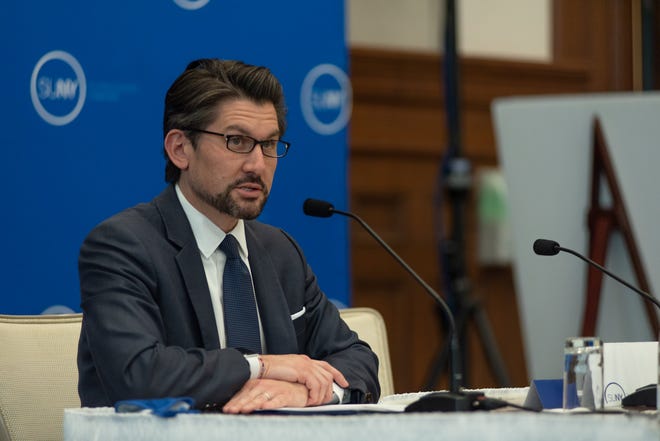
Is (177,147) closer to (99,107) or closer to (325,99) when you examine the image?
(99,107)

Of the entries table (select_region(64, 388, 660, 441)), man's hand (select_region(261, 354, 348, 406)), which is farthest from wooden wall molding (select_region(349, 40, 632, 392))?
table (select_region(64, 388, 660, 441))

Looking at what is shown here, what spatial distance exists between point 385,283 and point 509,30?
1.30 m

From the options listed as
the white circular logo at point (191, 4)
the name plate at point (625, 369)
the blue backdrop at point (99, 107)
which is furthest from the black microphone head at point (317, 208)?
the white circular logo at point (191, 4)

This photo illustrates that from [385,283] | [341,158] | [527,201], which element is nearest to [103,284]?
[341,158]

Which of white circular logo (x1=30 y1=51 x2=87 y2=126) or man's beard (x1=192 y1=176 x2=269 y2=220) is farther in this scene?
white circular logo (x1=30 y1=51 x2=87 y2=126)

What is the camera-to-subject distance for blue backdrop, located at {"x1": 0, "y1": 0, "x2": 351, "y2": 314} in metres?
2.76

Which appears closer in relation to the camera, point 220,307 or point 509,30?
point 220,307

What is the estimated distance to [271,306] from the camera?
2.28m

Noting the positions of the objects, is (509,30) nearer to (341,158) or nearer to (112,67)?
(341,158)

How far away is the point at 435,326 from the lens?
16.5ft

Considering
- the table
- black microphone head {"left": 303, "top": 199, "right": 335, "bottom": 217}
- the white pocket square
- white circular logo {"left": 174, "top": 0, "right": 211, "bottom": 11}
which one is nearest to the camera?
the table

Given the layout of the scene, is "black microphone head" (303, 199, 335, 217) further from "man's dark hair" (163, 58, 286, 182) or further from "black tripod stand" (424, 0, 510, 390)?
"black tripod stand" (424, 0, 510, 390)

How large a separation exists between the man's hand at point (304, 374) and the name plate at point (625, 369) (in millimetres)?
472

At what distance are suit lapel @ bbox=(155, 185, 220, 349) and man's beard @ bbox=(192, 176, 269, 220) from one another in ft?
0.20
